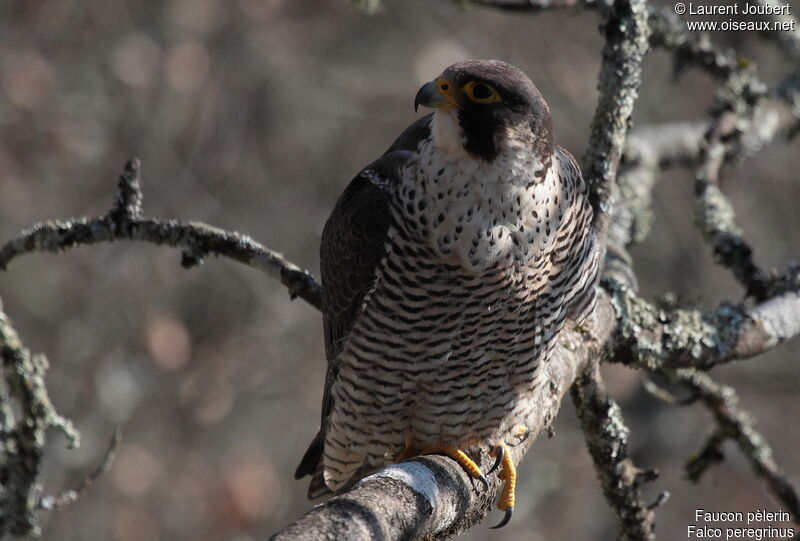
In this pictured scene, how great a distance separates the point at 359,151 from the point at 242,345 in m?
2.50

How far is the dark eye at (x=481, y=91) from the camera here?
316 cm

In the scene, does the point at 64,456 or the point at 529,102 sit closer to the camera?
the point at 529,102

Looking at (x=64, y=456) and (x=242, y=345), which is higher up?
(x=242, y=345)

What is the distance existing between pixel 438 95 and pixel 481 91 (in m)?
0.13

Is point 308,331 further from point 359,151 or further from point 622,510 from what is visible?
point 622,510

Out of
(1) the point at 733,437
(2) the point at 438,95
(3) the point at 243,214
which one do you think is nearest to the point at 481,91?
(2) the point at 438,95

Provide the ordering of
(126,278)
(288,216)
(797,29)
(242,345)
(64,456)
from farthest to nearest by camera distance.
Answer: (288,216) → (242,345) → (126,278) → (64,456) → (797,29)

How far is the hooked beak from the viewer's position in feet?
10.4

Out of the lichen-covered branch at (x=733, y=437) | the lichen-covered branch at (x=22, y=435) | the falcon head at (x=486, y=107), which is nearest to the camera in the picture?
the falcon head at (x=486, y=107)

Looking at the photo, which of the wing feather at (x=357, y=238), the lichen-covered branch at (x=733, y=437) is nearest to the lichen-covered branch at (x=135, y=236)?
the wing feather at (x=357, y=238)

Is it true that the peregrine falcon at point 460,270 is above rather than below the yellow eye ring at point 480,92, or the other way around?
below

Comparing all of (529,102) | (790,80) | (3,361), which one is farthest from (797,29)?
(3,361)

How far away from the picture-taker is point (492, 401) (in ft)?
11.5

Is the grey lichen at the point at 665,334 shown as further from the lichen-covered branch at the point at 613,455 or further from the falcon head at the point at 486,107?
the falcon head at the point at 486,107
